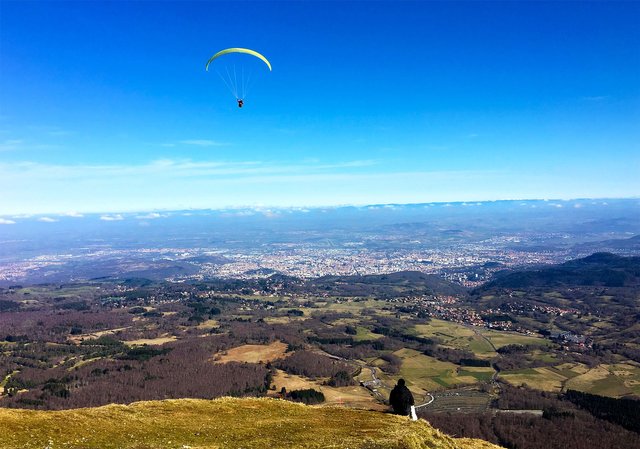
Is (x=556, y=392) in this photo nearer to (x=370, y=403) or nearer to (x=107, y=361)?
(x=370, y=403)

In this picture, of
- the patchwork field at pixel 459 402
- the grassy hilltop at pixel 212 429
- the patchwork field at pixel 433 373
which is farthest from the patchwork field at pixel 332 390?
the grassy hilltop at pixel 212 429

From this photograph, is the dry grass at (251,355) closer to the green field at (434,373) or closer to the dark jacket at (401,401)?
the green field at (434,373)

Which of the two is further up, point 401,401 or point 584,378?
point 401,401

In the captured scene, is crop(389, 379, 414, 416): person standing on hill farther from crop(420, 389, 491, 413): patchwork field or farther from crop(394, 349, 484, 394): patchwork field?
crop(394, 349, 484, 394): patchwork field

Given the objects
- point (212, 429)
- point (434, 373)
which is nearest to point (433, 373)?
point (434, 373)

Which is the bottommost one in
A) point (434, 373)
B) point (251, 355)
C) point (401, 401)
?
point (434, 373)

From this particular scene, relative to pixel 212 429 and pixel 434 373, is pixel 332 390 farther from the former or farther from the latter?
pixel 212 429

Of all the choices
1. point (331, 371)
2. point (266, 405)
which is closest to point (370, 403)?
point (331, 371)

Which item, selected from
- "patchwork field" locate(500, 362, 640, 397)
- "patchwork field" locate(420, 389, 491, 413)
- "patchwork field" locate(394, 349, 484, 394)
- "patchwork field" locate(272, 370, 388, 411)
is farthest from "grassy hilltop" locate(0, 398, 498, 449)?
"patchwork field" locate(500, 362, 640, 397)
